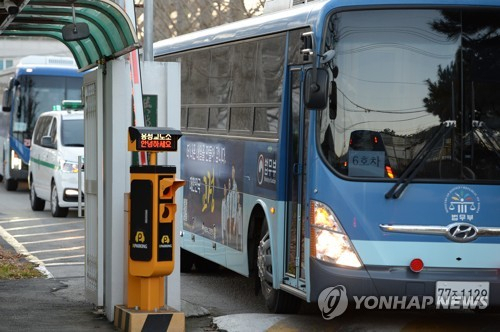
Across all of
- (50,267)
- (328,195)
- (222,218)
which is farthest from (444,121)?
(50,267)

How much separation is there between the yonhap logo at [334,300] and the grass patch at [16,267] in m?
5.12

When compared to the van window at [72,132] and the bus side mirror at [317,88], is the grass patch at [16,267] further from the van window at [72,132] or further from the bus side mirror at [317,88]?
the van window at [72,132]

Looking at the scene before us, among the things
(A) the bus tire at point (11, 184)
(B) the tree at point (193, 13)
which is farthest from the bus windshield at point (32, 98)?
(B) the tree at point (193, 13)

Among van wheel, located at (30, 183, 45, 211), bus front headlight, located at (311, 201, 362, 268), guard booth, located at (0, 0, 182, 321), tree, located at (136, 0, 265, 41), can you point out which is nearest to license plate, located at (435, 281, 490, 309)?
bus front headlight, located at (311, 201, 362, 268)

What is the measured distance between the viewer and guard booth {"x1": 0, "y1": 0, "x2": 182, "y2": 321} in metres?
10.7

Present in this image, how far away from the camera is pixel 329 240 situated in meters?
10.0

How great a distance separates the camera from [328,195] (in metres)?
10.1

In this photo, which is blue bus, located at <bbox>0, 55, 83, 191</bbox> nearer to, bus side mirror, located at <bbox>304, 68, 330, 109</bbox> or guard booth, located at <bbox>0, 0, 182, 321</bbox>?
guard booth, located at <bbox>0, 0, 182, 321</bbox>

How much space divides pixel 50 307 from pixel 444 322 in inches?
140

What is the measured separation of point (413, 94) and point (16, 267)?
6552 mm

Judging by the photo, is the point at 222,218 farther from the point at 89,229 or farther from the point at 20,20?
the point at 20,20

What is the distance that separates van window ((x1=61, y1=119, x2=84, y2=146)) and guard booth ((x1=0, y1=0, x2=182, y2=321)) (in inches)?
482

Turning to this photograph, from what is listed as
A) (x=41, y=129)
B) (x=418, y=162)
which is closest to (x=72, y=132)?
(x=41, y=129)

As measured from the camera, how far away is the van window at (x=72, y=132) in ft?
78.1
